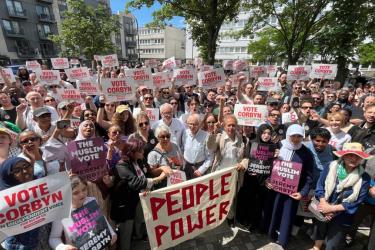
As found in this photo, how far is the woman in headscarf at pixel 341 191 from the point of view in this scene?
9.62ft

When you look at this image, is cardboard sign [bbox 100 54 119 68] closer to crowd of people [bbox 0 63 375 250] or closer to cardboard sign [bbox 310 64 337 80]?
crowd of people [bbox 0 63 375 250]

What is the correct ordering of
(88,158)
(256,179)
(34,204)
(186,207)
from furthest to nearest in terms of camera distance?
(256,179) → (186,207) → (88,158) → (34,204)

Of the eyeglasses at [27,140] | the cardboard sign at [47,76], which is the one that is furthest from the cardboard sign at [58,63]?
the eyeglasses at [27,140]

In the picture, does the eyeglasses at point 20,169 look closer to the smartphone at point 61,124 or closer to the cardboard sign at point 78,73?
the smartphone at point 61,124

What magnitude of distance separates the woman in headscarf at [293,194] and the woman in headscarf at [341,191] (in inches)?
8.3

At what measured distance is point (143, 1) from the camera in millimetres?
14375

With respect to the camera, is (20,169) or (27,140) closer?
(20,169)

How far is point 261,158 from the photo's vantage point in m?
3.57

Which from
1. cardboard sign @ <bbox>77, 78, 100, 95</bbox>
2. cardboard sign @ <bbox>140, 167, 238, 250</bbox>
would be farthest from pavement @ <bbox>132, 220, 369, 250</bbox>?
cardboard sign @ <bbox>77, 78, 100, 95</bbox>

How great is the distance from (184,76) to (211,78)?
1290mm

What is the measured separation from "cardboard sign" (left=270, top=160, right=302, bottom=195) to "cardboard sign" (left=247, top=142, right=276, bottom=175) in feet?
0.31

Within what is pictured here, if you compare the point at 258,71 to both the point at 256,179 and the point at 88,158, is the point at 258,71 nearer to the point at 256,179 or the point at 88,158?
the point at 256,179

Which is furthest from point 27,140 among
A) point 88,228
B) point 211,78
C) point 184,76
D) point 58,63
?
point 58,63

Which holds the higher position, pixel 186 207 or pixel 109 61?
pixel 109 61
